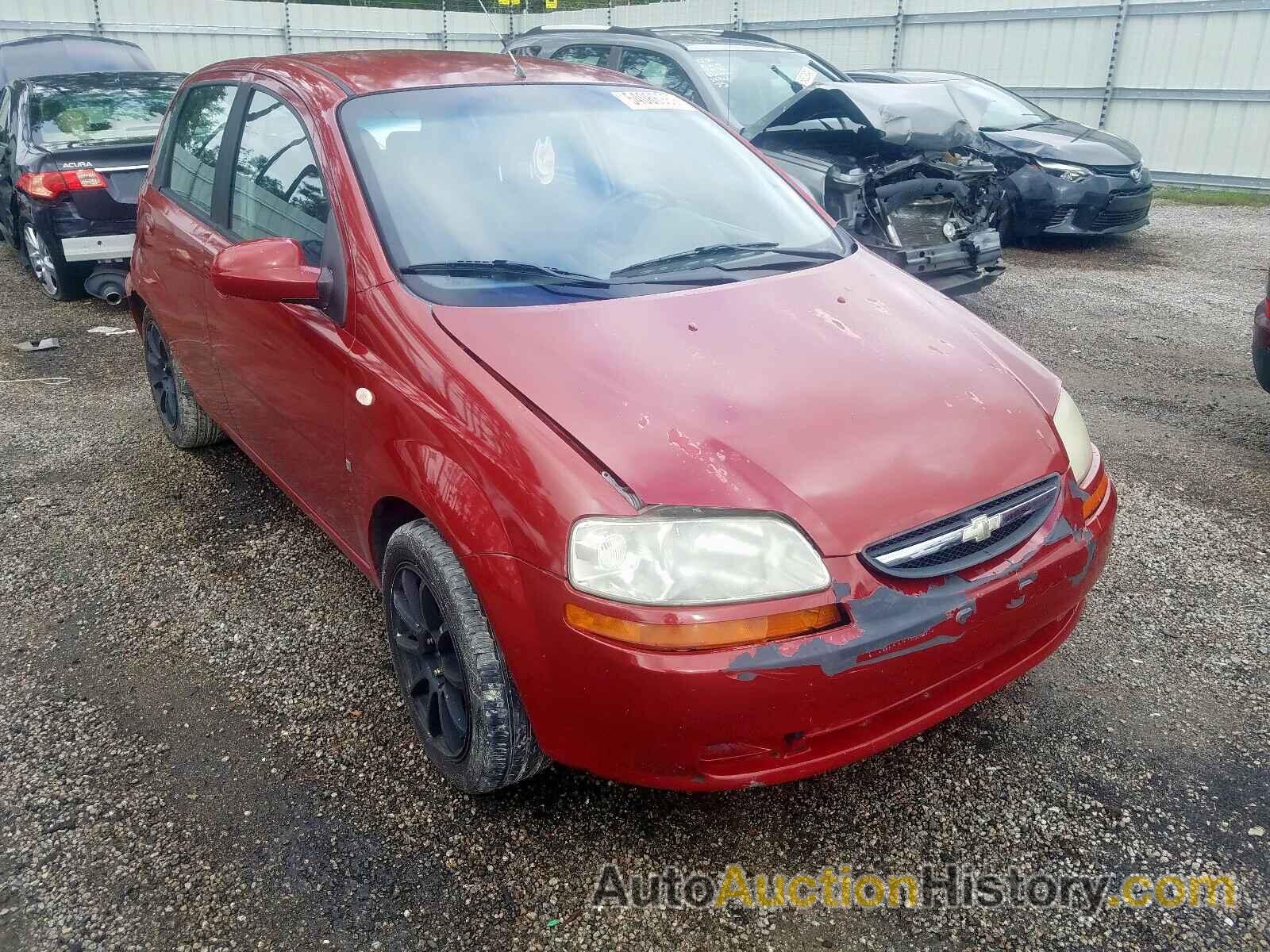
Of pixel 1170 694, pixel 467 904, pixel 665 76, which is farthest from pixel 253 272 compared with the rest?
pixel 665 76

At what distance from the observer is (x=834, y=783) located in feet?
7.87

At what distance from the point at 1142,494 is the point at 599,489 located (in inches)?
118

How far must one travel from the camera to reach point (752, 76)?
6.91 meters

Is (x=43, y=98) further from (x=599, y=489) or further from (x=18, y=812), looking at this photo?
(x=599, y=489)

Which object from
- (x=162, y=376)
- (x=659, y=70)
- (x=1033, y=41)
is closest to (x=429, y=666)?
(x=162, y=376)

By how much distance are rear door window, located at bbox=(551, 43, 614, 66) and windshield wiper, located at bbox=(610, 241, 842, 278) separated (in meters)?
4.91

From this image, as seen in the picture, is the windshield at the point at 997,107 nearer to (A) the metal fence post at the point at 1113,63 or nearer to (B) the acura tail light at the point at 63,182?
(A) the metal fence post at the point at 1113,63

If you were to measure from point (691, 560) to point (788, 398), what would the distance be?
510 millimetres

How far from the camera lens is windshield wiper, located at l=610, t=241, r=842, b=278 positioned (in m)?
2.60

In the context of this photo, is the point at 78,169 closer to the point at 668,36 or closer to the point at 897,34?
the point at 668,36

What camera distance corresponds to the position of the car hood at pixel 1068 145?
8.27 m

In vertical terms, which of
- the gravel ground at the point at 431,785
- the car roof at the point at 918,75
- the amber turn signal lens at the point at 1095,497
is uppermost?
the car roof at the point at 918,75

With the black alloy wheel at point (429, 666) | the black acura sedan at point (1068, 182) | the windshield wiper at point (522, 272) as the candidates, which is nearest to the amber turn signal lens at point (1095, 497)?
the windshield wiper at point (522, 272)

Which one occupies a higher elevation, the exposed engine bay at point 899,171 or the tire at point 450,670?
the exposed engine bay at point 899,171
